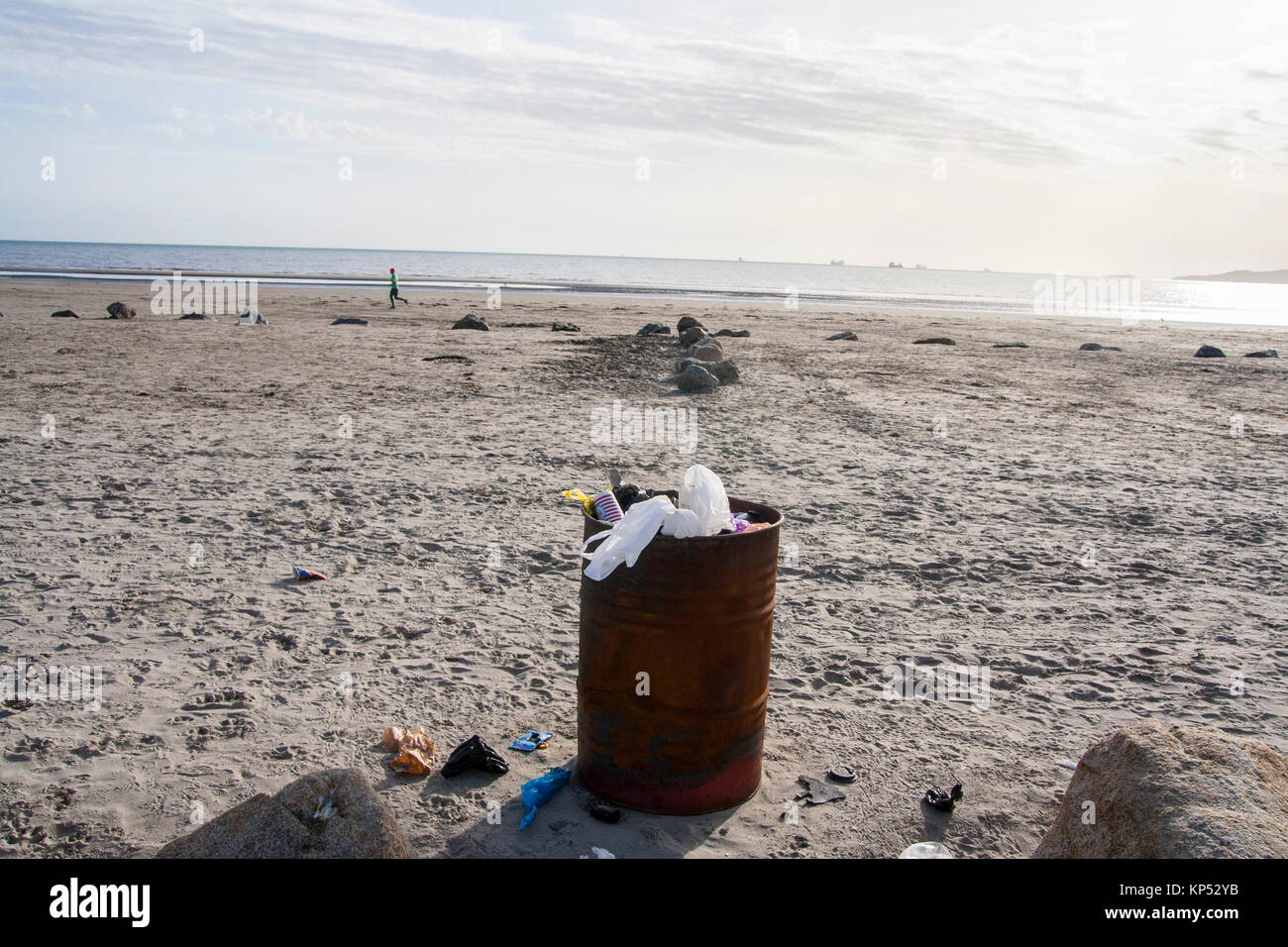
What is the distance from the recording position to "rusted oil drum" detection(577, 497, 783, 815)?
3260 mm

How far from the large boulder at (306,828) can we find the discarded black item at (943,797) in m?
2.00

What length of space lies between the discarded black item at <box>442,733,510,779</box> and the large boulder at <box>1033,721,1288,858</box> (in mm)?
2039

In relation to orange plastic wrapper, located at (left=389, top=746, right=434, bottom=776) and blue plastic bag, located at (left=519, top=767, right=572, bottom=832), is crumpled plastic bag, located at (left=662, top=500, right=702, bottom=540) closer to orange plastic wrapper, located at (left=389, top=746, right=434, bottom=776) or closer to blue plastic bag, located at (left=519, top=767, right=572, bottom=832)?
blue plastic bag, located at (left=519, top=767, right=572, bottom=832)

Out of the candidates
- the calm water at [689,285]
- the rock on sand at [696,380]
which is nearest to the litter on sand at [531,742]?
the rock on sand at [696,380]

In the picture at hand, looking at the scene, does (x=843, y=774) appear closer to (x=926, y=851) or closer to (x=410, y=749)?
(x=926, y=851)

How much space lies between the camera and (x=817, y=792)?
3.60 metres

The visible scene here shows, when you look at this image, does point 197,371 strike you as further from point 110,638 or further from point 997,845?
point 997,845

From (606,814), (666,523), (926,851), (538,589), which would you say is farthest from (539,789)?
(538,589)

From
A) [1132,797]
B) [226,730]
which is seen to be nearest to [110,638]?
[226,730]

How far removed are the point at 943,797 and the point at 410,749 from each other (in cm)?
216

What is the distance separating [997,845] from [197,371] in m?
12.7
